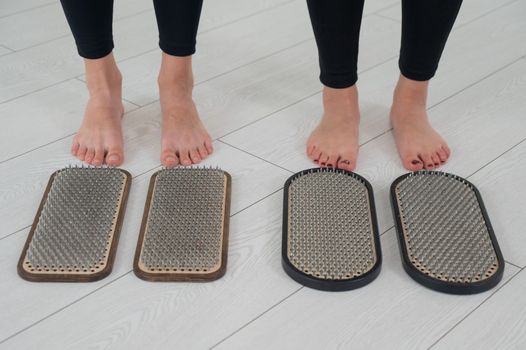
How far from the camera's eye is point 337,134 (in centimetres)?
123

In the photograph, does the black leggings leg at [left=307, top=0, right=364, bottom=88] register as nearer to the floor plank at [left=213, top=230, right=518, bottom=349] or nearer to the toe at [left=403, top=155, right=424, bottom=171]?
the toe at [left=403, top=155, right=424, bottom=171]

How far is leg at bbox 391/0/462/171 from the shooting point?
1135mm

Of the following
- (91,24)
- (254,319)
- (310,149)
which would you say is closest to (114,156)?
(91,24)

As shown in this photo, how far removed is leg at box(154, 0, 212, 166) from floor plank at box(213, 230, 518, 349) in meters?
0.41

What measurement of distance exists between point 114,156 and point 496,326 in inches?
27.7

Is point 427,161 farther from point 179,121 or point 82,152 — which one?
point 82,152

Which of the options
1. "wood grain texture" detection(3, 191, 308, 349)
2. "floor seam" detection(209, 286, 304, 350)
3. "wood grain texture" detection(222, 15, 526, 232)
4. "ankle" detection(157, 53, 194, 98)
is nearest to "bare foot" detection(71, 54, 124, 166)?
"ankle" detection(157, 53, 194, 98)

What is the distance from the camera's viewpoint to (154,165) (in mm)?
1227

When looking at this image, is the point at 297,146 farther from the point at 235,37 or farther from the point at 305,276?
the point at 235,37

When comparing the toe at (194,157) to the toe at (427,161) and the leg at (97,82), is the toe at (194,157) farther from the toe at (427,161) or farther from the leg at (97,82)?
the toe at (427,161)

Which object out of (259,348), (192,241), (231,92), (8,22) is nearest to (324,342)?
(259,348)

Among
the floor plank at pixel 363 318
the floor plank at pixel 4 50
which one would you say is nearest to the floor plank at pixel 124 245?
the floor plank at pixel 363 318

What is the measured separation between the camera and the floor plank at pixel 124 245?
90 cm

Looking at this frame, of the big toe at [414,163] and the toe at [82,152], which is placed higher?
the toe at [82,152]
